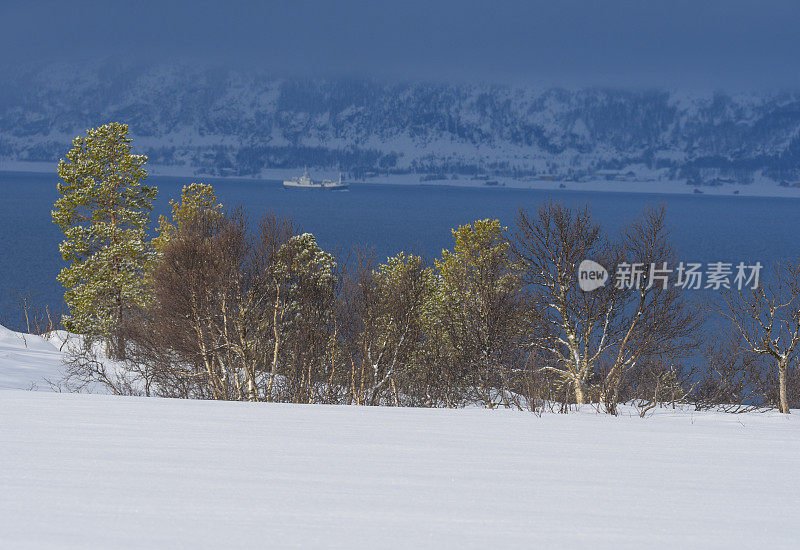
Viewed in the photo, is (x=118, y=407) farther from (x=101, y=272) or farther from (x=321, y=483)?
(x=101, y=272)

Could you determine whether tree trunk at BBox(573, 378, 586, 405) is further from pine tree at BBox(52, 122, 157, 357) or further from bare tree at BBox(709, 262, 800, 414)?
pine tree at BBox(52, 122, 157, 357)

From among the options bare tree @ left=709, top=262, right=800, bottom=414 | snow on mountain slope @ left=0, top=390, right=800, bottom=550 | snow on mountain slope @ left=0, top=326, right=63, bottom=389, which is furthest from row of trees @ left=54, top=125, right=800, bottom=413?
snow on mountain slope @ left=0, top=390, right=800, bottom=550

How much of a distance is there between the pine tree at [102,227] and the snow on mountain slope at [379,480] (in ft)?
97.2

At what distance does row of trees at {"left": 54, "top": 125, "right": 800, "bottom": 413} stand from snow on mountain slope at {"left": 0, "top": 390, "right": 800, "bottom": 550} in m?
13.6

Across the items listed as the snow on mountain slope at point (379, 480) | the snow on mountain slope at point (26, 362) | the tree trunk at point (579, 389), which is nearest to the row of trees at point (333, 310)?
the tree trunk at point (579, 389)

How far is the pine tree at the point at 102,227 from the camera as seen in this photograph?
36031 mm

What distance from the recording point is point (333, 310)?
1144 inches

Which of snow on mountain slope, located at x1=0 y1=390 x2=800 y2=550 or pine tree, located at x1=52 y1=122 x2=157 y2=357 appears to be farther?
pine tree, located at x1=52 y1=122 x2=157 y2=357

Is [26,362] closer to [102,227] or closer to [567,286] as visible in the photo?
[102,227]

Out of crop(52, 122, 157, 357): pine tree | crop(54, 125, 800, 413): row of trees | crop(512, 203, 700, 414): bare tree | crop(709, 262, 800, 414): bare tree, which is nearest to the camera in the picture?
crop(54, 125, 800, 413): row of trees

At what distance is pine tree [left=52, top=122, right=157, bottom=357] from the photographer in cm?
3603

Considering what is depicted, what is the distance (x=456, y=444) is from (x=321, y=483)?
1.71 m

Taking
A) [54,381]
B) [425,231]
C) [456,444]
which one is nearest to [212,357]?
[54,381]

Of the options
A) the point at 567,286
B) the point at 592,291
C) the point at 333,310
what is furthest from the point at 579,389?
the point at 333,310
